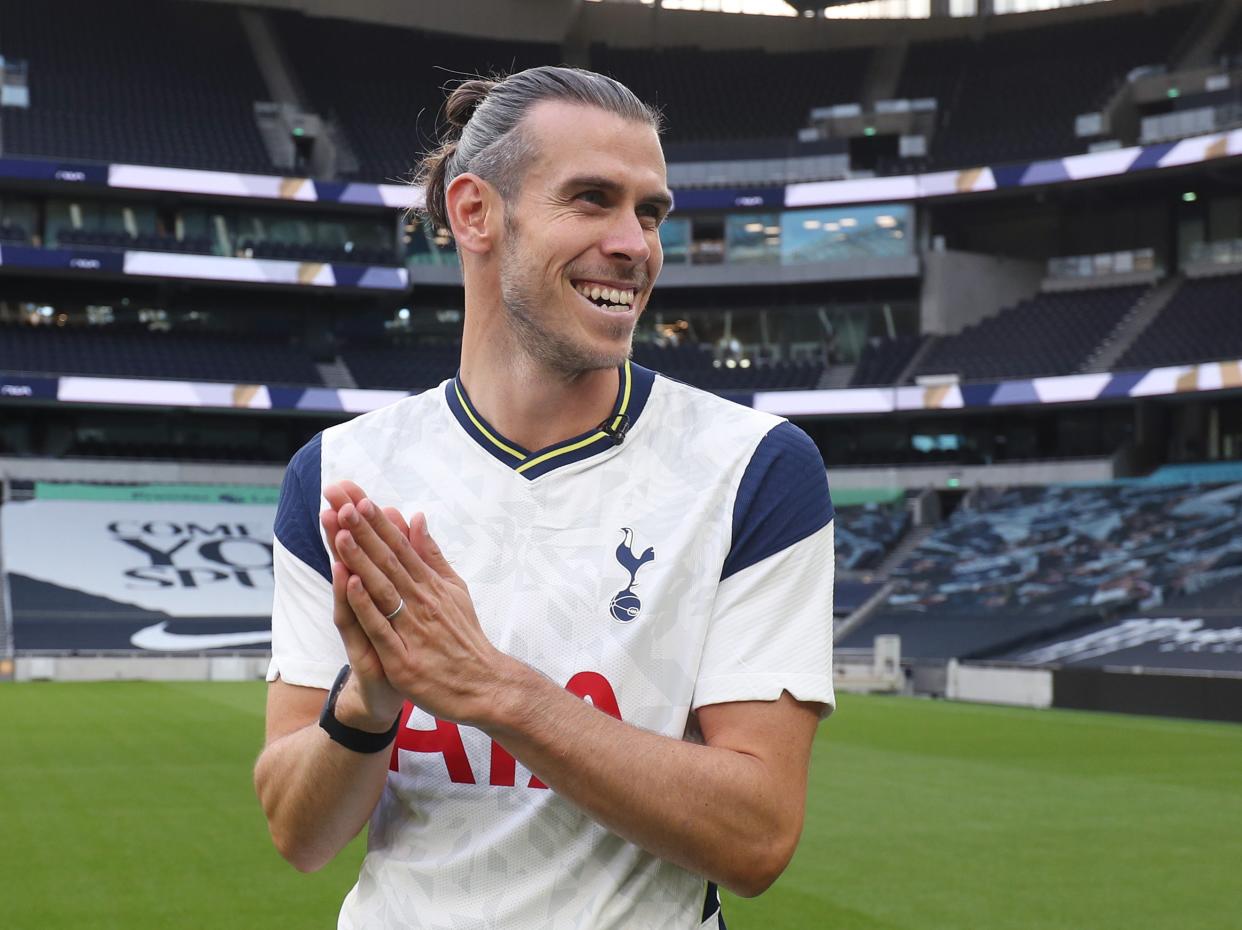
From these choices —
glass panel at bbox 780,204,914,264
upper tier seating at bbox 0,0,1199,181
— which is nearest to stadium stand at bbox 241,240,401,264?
upper tier seating at bbox 0,0,1199,181

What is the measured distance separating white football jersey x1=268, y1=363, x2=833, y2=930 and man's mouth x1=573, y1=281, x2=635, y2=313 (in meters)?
0.21

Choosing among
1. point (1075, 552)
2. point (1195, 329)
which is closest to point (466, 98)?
point (1075, 552)

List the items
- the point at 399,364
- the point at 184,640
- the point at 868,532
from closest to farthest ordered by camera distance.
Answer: the point at 184,640 → the point at 868,532 → the point at 399,364

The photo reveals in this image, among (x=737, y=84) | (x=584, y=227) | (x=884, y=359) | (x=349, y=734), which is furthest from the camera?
(x=737, y=84)

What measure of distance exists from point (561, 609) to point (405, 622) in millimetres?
378

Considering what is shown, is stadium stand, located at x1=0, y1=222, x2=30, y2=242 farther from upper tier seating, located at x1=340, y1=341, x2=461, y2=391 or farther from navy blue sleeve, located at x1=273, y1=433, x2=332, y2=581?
navy blue sleeve, located at x1=273, y1=433, x2=332, y2=581

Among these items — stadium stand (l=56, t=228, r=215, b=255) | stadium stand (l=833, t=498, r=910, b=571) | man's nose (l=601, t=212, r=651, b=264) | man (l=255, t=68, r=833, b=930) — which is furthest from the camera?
stadium stand (l=56, t=228, r=215, b=255)

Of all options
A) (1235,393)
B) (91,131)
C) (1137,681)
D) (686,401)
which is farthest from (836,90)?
(686,401)

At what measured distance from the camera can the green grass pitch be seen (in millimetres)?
9945

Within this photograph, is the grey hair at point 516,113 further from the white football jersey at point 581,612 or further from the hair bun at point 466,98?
the white football jersey at point 581,612

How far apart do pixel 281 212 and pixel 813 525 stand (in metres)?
51.1

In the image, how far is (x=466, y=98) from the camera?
283cm

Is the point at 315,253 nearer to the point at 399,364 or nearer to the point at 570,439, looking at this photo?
the point at 399,364

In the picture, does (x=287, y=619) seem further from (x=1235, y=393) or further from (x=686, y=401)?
(x=1235, y=393)
